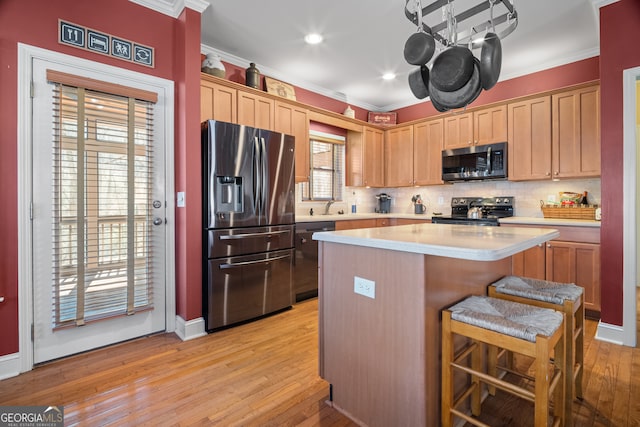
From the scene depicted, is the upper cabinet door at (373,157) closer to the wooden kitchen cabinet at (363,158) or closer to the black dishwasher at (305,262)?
the wooden kitchen cabinet at (363,158)

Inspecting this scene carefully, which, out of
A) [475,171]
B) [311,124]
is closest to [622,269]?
[475,171]

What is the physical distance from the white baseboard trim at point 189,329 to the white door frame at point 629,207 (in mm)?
3393

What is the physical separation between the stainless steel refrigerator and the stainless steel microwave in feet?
7.60

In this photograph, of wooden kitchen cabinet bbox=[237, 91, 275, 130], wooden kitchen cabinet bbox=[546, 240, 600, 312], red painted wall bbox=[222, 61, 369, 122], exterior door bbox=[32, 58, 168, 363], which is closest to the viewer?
exterior door bbox=[32, 58, 168, 363]

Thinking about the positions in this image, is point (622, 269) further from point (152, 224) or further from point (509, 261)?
point (152, 224)

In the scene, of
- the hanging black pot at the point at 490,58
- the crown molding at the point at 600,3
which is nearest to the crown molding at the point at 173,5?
the hanging black pot at the point at 490,58

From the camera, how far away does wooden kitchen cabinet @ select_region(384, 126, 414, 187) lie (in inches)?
191

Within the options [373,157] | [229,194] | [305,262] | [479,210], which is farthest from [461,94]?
[373,157]

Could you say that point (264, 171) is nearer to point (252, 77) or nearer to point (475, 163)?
point (252, 77)

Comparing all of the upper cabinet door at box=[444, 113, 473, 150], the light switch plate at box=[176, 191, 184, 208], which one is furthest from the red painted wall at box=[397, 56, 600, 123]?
the light switch plate at box=[176, 191, 184, 208]

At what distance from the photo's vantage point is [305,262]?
11.8 ft

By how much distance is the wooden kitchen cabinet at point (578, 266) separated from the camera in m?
2.93

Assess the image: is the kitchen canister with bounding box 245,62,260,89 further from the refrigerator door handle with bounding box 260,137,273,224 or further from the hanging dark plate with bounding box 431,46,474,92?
the hanging dark plate with bounding box 431,46,474,92

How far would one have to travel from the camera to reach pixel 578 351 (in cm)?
180
